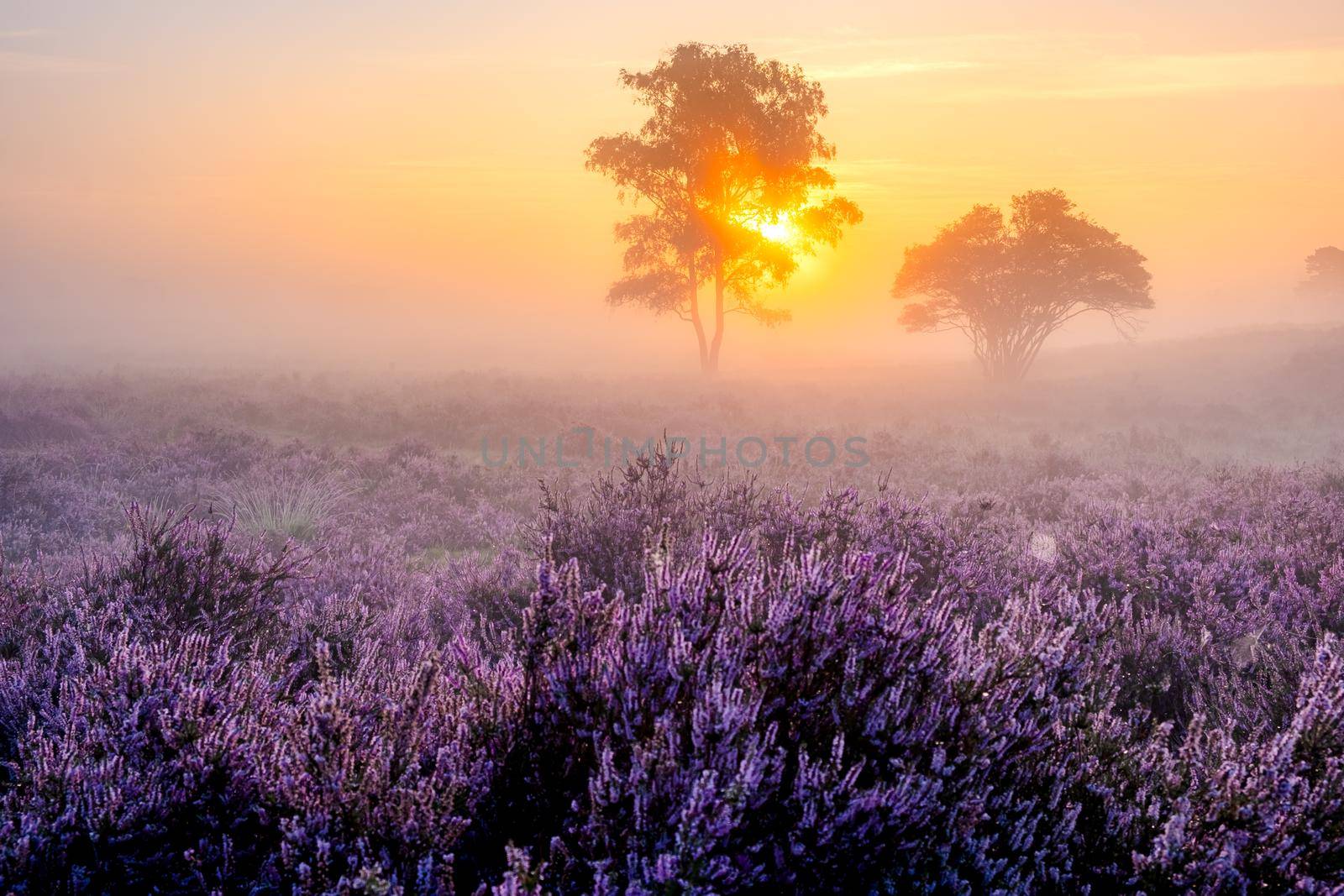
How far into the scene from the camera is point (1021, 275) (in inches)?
1086

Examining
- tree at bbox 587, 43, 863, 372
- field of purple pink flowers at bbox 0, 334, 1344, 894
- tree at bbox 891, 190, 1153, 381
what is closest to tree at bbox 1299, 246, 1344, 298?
tree at bbox 891, 190, 1153, 381

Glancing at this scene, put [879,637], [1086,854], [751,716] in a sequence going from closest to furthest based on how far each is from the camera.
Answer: [751,716], [1086,854], [879,637]

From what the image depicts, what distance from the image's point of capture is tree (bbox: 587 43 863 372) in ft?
86.0

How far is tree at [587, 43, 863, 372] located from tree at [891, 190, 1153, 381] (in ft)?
14.6

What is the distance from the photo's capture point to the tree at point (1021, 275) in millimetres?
27062

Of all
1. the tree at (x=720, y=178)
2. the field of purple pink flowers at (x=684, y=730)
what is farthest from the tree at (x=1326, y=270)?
the field of purple pink flowers at (x=684, y=730)

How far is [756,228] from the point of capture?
28609 millimetres

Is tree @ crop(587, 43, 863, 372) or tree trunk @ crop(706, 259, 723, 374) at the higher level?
tree @ crop(587, 43, 863, 372)

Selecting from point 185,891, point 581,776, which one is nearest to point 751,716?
point 581,776

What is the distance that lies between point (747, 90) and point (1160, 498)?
22103 mm

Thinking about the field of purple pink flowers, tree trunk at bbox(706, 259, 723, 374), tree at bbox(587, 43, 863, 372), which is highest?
tree at bbox(587, 43, 863, 372)

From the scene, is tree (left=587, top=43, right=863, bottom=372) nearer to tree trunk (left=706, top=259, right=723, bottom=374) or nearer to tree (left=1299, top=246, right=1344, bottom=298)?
tree trunk (left=706, top=259, right=723, bottom=374)

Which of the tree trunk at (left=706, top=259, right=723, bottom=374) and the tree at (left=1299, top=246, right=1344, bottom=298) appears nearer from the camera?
the tree trunk at (left=706, top=259, right=723, bottom=374)

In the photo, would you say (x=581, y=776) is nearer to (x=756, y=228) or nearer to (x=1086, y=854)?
(x=1086, y=854)
